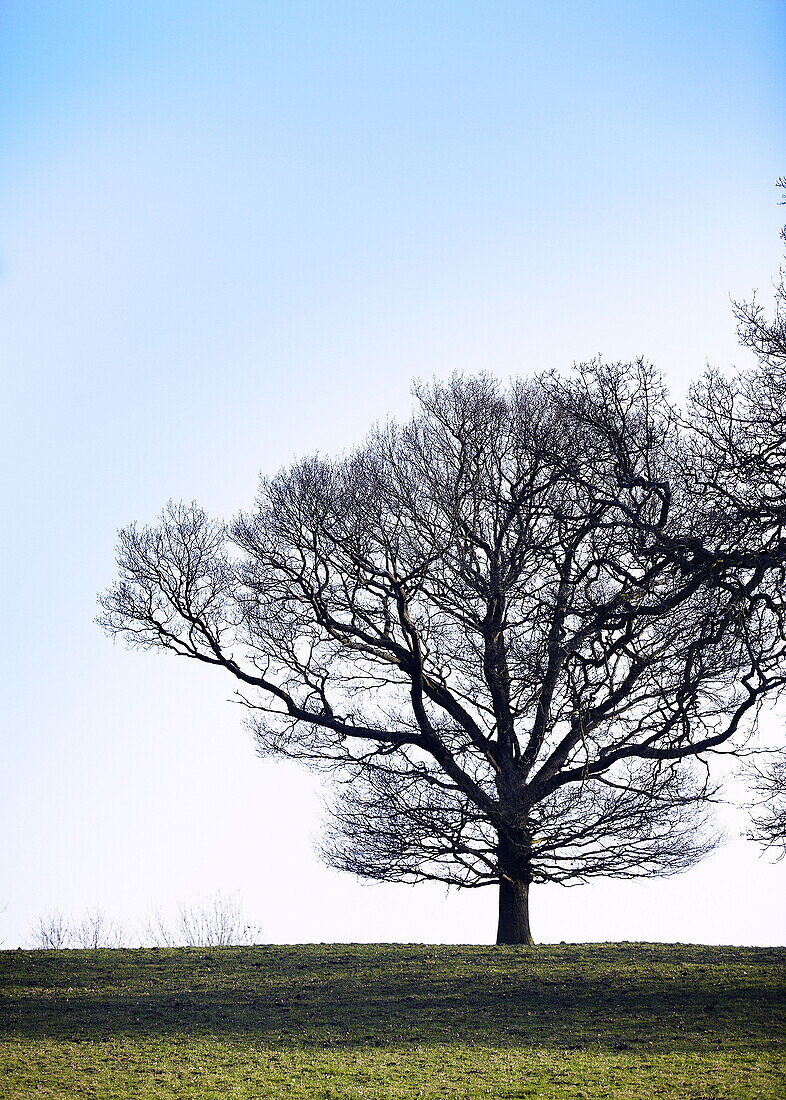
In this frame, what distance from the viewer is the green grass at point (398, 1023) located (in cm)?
1114

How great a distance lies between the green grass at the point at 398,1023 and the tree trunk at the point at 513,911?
5.28ft

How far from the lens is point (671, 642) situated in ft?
43.2

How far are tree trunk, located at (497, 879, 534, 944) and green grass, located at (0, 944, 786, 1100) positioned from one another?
1.61 metres

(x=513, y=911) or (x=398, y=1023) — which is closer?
(x=398, y=1023)

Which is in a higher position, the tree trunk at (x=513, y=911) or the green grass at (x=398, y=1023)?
the tree trunk at (x=513, y=911)

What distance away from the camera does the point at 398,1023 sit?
528 inches

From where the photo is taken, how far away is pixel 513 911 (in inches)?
763

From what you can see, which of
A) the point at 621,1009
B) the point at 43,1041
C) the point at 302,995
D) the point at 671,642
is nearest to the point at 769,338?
the point at 671,642

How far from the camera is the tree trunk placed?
19.3 meters

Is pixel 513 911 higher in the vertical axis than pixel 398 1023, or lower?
higher

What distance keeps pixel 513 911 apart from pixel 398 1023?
638cm

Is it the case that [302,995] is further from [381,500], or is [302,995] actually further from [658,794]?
[381,500]

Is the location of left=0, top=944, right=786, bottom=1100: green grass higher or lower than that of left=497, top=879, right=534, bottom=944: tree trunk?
lower

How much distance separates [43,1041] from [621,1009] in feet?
24.4
